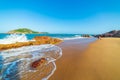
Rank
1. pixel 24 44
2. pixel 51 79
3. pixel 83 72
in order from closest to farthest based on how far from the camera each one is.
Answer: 1. pixel 51 79
2. pixel 83 72
3. pixel 24 44

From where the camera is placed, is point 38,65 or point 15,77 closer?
point 15,77

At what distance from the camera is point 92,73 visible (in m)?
3.86

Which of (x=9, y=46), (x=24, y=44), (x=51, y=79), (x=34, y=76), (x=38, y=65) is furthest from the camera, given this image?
(x=24, y=44)

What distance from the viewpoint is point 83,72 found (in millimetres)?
3975

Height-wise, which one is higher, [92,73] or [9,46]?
[92,73]

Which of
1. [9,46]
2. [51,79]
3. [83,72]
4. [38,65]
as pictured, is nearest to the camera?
[51,79]

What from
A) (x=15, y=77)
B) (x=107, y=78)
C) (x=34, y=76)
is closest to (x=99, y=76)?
(x=107, y=78)

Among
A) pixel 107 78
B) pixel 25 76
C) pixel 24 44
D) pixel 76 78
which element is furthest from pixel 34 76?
pixel 24 44

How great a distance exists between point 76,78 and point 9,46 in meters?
10.6

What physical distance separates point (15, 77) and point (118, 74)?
3619mm

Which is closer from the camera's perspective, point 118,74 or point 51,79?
point 51,79

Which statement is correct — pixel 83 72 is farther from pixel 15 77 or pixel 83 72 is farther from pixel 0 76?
pixel 0 76

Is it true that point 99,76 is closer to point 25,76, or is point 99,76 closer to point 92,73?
point 92,73

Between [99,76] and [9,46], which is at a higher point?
[99,76]
